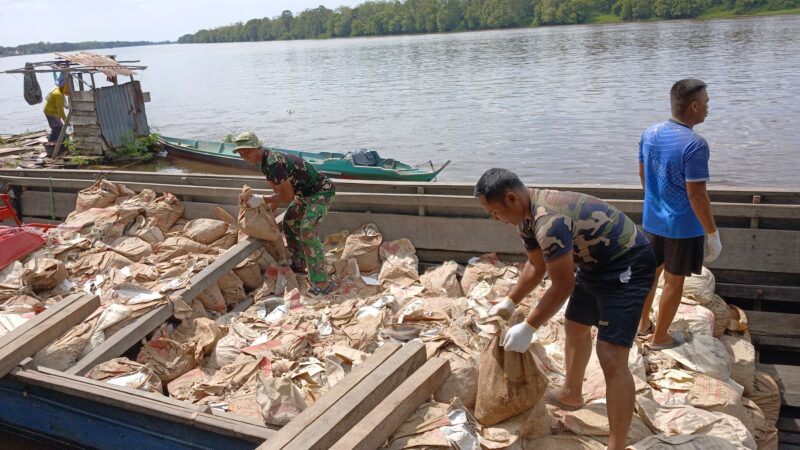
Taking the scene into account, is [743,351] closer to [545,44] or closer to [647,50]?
[647,50]

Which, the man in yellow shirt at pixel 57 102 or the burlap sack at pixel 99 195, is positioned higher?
the man in yellow shirt at pixel 57 102

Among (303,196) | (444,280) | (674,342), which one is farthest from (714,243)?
(303,196)

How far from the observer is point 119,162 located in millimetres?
16312

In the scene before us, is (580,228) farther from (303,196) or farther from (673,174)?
(303,196)

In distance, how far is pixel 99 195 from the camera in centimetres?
665

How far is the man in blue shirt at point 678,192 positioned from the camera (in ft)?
11.8

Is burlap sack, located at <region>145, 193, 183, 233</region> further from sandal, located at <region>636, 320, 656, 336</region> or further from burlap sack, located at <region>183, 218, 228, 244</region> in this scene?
sandal, located at <region>636, 320, 656, 336</region>

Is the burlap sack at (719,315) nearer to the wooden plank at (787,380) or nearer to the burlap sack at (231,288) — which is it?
the wooden plank at (787,380)

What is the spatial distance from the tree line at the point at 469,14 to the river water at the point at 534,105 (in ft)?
18.1

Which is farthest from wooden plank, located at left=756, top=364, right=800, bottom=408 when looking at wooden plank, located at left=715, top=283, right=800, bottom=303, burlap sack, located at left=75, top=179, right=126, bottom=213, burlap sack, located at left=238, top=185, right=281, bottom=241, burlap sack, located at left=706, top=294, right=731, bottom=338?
burlap sack, located at left=75, top=179, right=126, bottom=213

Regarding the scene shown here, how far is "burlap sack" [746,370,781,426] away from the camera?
409cm

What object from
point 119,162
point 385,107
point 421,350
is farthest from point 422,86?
point 421,350

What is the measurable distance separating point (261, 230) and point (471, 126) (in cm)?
1506

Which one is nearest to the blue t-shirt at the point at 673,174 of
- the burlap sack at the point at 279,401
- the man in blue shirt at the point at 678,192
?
the man in blue shirt at the point at 678,192
